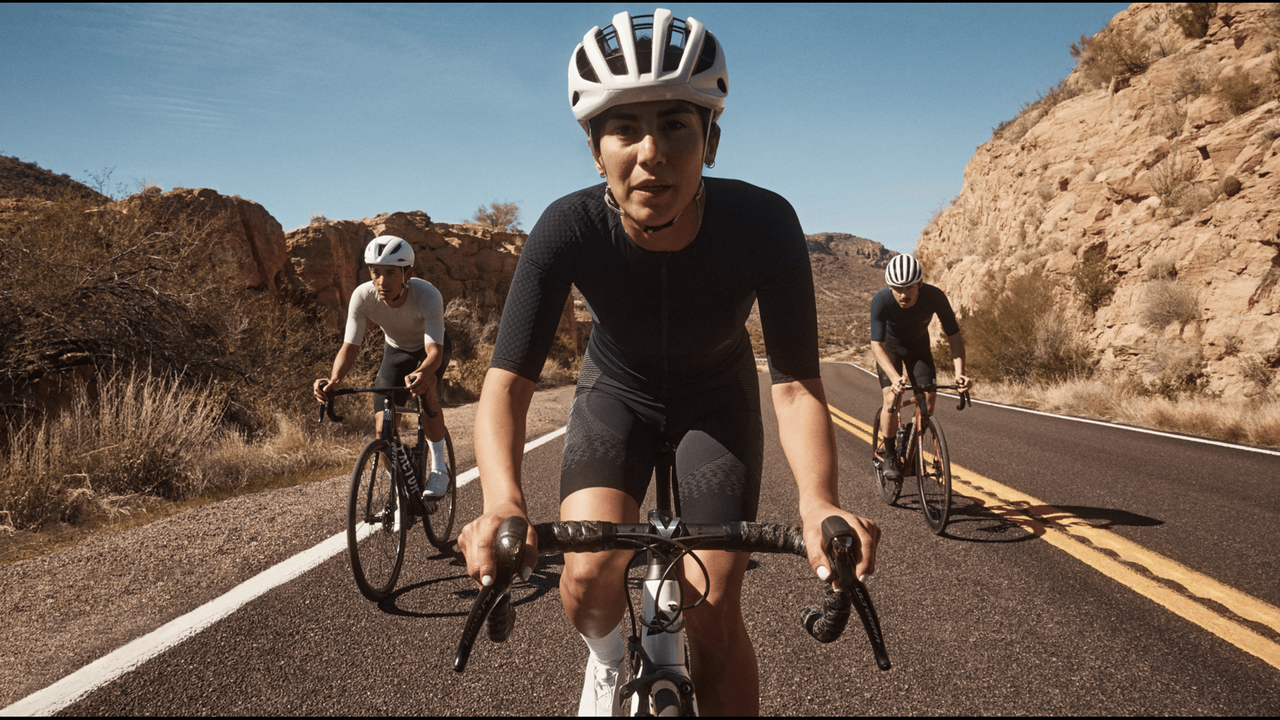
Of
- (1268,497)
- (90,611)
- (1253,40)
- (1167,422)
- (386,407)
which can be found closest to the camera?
(90,611)

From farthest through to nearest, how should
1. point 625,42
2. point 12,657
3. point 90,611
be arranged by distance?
point 90,611
point 12,657
point 625,42

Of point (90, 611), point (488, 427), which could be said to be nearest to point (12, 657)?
point (90, 611)

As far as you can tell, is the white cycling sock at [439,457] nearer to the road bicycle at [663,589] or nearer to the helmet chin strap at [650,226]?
the helmet chin strap at [650,226]

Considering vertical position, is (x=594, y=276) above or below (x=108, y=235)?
below

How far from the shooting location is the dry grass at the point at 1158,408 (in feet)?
29.3

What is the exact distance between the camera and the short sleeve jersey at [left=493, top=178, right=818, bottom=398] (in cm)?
193

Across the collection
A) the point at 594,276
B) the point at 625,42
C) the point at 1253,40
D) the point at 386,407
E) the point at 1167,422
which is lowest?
the point at 1167,422

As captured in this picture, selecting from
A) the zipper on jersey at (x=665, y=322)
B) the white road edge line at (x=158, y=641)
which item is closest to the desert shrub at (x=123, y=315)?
the white road edge line at (x=158, y=641)

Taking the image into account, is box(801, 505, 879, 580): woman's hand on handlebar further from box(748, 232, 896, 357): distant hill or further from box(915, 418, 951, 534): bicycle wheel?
box(748, 232, 896, 357): distant hill

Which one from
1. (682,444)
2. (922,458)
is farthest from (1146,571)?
(682,444)

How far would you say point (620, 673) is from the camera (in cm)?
166

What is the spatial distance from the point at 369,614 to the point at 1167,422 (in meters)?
11.9

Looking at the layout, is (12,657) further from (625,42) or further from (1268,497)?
(1268,497)

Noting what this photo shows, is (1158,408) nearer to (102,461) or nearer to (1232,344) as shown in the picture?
(1232,344)
